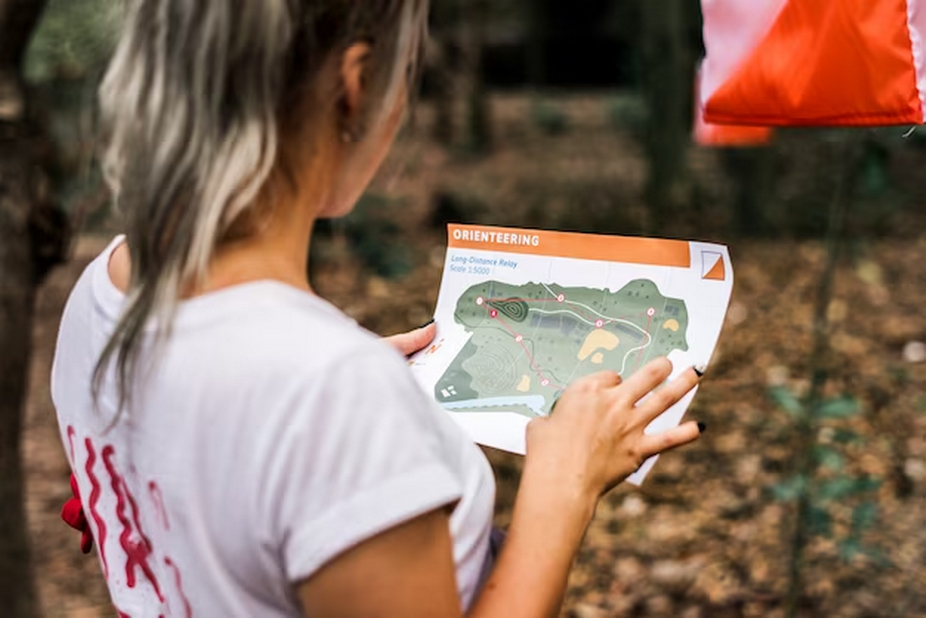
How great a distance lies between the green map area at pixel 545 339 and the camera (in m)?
1.38

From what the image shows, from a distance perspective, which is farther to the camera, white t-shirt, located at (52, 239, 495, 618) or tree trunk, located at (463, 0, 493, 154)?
tree trunk, located at (463, 0, 493, 154)

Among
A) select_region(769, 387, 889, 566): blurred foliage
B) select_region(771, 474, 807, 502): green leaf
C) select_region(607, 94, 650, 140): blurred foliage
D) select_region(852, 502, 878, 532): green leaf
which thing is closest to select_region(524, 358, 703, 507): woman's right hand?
select_region(769, 387, 889, 566): blurred foliage

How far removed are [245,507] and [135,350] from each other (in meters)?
0.17

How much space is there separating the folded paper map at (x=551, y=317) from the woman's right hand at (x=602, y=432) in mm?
41

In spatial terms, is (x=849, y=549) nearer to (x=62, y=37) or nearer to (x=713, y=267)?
(x=713, y=267)

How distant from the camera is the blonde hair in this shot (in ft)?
2.93

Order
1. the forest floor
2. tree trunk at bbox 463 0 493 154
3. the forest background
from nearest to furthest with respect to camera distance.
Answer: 1. the forest background
2. the forest floor
3. tree trunk at bbox 463 0 493 154

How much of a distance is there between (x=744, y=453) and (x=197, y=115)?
4186 mm

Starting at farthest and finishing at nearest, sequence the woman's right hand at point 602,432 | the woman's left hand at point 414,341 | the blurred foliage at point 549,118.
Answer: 1. the blurred foliage at point 549,118
2. the woman's left hand at point 414,341
3. the woman's right hand at point 602,432

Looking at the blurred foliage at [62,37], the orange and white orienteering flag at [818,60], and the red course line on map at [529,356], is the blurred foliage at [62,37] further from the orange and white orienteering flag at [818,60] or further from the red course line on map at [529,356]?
the red course line on map at [529,356]

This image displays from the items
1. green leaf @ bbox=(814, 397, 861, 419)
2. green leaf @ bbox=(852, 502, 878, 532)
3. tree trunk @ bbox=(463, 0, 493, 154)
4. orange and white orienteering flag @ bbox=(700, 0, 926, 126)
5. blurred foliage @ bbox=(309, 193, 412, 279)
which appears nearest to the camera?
orange and white orienteering flag @ bbox=(700, 0, 926, 126)

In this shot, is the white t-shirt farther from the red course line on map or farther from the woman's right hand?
the red course line on map

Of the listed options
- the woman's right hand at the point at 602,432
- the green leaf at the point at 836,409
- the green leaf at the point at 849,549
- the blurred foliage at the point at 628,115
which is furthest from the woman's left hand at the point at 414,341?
the blurred foliage at the point at 628,115

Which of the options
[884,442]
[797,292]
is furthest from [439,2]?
[884,442]
